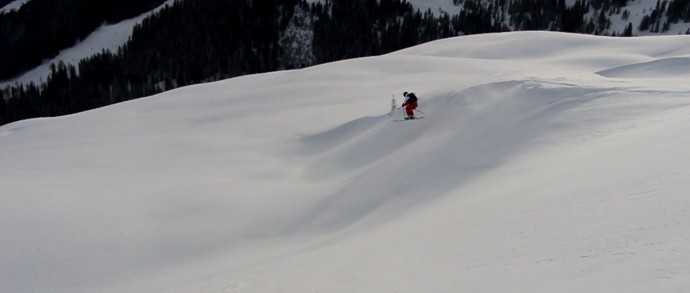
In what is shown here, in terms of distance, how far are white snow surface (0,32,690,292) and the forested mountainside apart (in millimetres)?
70169

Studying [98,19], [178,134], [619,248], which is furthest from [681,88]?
[98,19]

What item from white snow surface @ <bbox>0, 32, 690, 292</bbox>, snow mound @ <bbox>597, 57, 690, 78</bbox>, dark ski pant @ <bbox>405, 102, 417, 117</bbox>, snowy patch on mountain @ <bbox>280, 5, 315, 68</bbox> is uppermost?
snowy patch on mountain @ <bbox>280, 5, 315, 68</bbox>

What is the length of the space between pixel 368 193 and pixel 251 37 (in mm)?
88457

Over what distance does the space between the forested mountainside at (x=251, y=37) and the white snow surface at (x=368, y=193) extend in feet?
230

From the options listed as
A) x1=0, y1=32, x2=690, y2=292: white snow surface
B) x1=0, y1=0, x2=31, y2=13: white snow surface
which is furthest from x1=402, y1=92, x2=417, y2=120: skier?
x1=0, y1=0, x2=31, y2=13: white snow surface

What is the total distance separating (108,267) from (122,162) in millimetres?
6433

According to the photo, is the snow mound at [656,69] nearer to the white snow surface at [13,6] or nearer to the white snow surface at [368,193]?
the white snow surface at [368,193]

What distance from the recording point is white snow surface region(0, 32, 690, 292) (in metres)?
5.58

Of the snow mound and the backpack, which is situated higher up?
the snow mound

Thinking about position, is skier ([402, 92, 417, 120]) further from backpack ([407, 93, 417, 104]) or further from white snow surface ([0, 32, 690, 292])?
white snow surface ([0, 32, 690, 292])

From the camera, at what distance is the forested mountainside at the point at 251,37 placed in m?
87.3

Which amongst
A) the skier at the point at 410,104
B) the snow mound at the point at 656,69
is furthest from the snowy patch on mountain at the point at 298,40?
the skier at the point at 410,104

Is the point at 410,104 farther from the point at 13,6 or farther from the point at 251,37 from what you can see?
the point at 13,6

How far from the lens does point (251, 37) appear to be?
95.8m
